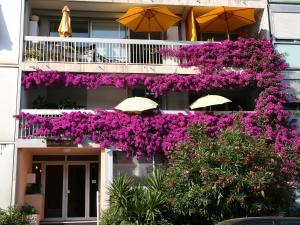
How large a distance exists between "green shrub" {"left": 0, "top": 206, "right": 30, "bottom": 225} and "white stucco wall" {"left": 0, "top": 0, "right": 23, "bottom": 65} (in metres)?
5.97

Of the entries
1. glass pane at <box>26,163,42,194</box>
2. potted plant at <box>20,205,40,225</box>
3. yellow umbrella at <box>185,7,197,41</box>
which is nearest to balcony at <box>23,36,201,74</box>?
yellow umbrella at <box>185,7,197,41</box>

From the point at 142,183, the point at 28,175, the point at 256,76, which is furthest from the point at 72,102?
the point at 256,76

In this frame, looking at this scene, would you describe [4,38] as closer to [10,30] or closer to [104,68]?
[10,30]

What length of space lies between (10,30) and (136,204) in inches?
369

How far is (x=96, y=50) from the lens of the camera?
20.3 meters

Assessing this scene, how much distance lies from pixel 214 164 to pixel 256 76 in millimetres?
7141

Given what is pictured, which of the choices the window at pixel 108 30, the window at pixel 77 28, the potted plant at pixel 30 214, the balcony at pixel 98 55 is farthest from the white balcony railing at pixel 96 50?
the potted plant at pixel 30 214

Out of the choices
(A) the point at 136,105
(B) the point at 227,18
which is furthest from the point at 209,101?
(B) the point at 227,18

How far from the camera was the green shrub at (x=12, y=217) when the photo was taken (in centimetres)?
1642

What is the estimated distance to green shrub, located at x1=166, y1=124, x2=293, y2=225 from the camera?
45.3 ft

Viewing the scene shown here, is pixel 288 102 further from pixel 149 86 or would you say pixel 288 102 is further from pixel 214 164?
pixel 214 164

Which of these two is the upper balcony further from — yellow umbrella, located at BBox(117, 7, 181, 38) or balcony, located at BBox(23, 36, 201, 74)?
yellow umbrella, located at BBox(117, 7, 181, 38)

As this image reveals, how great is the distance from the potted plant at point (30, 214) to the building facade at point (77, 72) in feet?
1.26

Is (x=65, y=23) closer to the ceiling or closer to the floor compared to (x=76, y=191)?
closer to the ceiling
